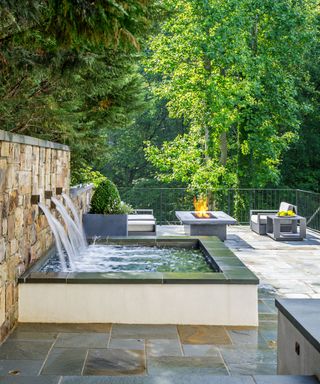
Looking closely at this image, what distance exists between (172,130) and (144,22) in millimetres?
21506

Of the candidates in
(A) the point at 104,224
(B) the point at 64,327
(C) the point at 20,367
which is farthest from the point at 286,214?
(C) the point at 20,367

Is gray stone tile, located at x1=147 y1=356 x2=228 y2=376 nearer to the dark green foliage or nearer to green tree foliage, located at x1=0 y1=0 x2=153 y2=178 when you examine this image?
green tree foliage, located at x1=0 y1=0 x2=153 y2=178

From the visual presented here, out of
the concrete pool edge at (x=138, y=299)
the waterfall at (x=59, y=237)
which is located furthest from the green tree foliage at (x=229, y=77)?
the concrete pool edge at (x=138, y=299)

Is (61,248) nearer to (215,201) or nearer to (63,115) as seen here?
(63,115)

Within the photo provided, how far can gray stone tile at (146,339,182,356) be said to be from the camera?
164 inches

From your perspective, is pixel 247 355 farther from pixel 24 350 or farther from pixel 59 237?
pixel 59 237

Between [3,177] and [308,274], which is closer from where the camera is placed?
[3,177]

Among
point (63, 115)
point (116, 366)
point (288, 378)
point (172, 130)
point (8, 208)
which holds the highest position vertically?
point (172, 130)

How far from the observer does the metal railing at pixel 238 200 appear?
A: 50.5 feet

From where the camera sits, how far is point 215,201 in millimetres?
18312

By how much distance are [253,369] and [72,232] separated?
414cm

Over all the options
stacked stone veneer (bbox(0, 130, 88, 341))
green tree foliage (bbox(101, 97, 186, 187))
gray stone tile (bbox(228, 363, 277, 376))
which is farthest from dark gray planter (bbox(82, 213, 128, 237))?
green tree foliage (bbox(101, 97, 186, 187))

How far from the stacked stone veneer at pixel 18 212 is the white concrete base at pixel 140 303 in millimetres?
244

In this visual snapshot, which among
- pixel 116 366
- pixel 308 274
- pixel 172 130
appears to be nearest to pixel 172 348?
pixel 116 366
